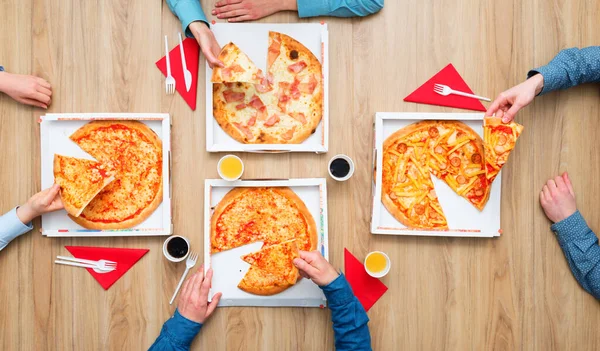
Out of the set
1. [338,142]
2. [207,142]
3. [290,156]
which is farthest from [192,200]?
[338,142]

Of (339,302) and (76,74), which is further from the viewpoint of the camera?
(76,74)

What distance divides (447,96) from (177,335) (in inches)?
64.9

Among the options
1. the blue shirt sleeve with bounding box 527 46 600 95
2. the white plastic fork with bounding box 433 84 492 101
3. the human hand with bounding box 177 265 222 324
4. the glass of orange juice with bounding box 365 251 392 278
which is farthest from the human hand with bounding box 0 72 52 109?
the blue shirt sleeve with bounding box 527 46 600 95

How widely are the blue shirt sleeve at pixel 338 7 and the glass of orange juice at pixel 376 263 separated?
111 centimetres

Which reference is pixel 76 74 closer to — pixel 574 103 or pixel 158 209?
pixel 158 209

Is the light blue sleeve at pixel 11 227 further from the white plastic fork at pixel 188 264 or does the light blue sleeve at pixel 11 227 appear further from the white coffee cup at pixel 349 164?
the white coffee cup at pixel 349 164

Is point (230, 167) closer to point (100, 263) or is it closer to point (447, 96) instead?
point (100, 263)

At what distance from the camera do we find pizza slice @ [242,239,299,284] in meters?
1.91

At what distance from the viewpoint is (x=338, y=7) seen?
Result: 1904mm

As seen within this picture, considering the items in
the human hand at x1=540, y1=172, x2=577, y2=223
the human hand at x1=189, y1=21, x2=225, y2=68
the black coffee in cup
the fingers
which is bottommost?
the fingers

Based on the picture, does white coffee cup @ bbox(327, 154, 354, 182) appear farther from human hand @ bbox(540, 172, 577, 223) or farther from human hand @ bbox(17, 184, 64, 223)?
human hand @ bbox(17, 184, 64, 223)

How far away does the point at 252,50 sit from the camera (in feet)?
6.37

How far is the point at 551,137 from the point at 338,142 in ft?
3.34

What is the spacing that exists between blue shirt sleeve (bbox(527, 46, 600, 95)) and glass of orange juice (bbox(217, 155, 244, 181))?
54.9 inches
